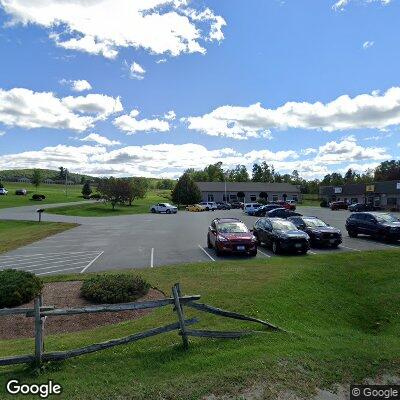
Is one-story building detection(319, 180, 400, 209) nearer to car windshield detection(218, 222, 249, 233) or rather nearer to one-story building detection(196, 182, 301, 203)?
one-story building detection(196, 182, 301, 203)

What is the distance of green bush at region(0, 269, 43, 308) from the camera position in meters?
11.0

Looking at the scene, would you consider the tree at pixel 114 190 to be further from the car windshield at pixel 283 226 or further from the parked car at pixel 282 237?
the car windshield at pixel 283 226

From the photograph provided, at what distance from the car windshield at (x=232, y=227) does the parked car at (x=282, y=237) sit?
134cm

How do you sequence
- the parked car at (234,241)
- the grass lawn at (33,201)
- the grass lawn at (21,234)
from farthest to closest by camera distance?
the grass lawn at (33,201), the grass lawn at (21,234), the parked car at (234,241)

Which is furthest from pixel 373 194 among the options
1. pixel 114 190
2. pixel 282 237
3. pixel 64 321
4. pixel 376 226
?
pixel 64 321

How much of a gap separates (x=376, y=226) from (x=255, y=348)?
18.9 meters

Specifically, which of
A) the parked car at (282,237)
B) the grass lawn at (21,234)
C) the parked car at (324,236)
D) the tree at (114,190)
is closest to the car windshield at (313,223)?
the parked car at (324,236)

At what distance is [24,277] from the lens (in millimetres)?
11758

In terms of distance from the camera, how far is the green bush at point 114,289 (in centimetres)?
1126

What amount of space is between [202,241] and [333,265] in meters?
10.9

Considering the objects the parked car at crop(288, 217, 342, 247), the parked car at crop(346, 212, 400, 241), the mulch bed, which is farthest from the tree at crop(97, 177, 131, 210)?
the mulch bed

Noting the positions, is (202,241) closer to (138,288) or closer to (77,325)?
(138,288)

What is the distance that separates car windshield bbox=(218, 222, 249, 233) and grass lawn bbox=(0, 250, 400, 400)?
682 cm

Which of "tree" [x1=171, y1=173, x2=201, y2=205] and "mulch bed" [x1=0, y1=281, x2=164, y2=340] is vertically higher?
"tree" [x1=171, y1=173, x2=201, y2=205]
